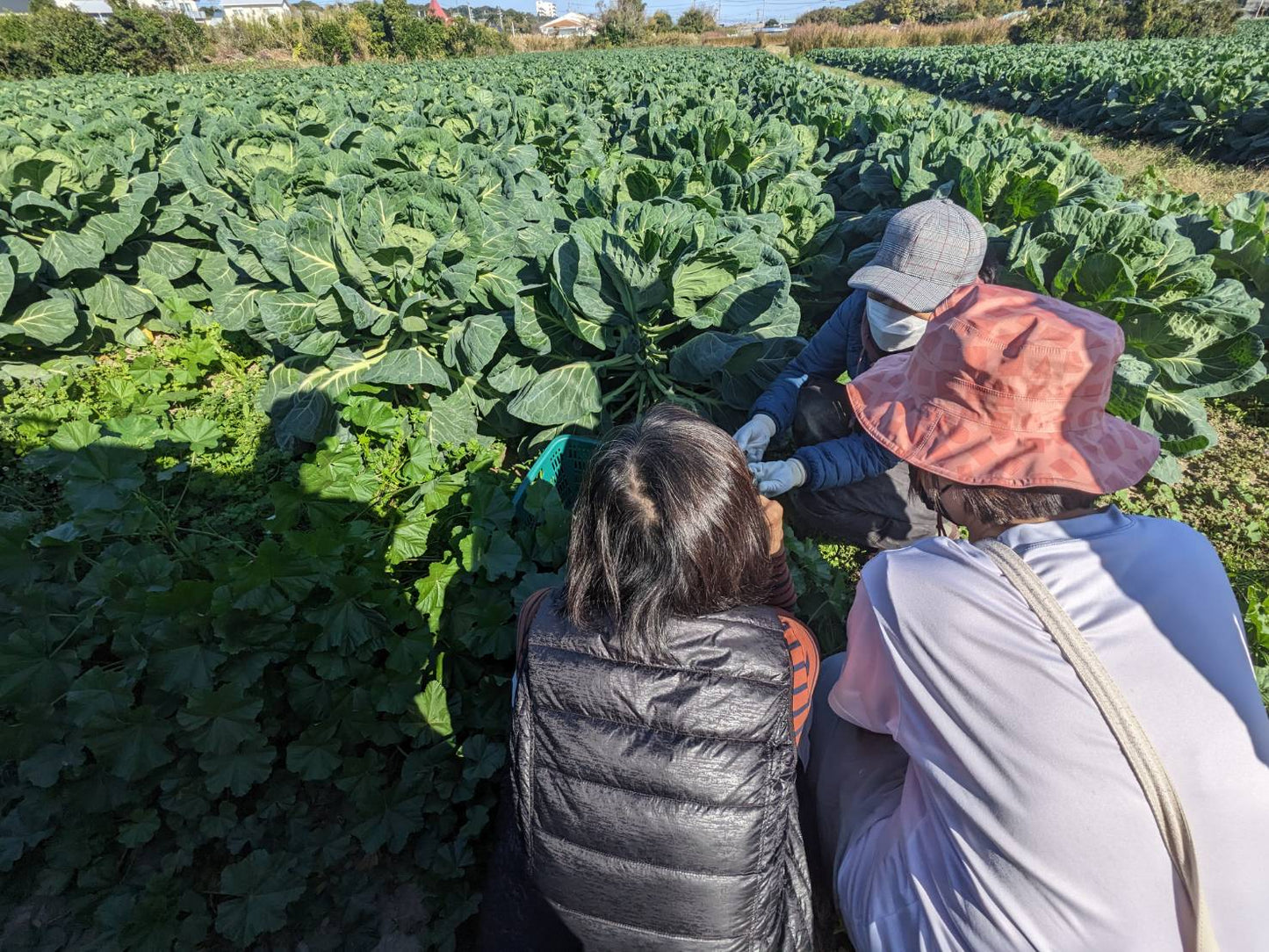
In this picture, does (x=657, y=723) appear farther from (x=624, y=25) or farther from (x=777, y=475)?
(x=624, y=25)

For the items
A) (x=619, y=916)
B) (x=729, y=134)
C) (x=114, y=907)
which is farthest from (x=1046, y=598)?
(x=729, y=134)

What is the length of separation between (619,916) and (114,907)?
5.26 ft

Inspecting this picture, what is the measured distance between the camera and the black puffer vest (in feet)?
3.94

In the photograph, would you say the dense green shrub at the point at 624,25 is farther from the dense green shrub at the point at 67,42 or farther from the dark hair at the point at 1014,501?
the dark hair at the point at 1014,501

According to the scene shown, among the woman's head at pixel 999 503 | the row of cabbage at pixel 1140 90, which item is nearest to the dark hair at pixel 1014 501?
the woman's head at pixel 999 503

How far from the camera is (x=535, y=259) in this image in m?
3.44

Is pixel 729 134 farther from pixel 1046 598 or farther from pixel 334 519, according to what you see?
pixel 1046 598

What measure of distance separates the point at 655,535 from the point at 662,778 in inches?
18.7

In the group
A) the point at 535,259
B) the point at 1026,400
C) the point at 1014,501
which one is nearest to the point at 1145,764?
the point at 1014,501

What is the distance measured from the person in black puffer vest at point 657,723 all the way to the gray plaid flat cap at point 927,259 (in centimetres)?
144

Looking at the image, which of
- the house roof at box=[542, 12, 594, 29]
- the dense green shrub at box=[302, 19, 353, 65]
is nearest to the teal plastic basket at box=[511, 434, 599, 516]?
the dense green shrub at box=[302, 19, 353, 65]

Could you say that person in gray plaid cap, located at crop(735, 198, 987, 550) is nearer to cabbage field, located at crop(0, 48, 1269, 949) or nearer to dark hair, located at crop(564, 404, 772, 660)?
cabbage field, located at crop(0, 48, 1269, 949)

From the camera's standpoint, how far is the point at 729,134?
579 cm

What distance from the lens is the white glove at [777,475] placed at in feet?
8.03
